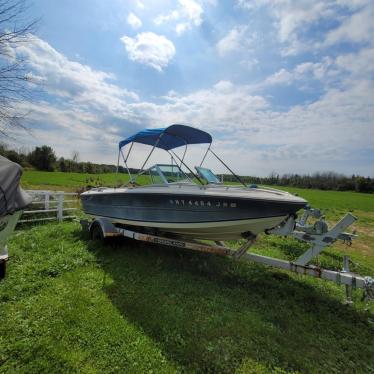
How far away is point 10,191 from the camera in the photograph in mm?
2867

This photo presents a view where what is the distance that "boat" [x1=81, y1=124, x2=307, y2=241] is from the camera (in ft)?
13.2

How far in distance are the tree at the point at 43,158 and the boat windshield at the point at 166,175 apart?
46454 millimetres

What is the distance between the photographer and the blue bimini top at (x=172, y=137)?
18.3ft

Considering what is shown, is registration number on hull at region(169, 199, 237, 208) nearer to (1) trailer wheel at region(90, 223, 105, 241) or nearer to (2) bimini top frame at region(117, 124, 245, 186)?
(2) bimini top frame at region(117, 124, 245, 186)

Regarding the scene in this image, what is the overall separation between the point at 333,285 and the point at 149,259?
360cm

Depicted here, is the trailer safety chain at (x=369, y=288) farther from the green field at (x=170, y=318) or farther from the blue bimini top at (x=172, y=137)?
the blue bimini top at (x=172, y=137)

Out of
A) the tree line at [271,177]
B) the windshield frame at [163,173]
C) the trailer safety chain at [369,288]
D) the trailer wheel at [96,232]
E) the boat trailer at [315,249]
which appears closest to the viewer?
the trailer safety chain at [369,288]

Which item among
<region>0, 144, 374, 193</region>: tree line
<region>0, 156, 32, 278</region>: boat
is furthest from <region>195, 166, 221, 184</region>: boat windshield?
<region>0, 144, 374, 193</region>: tree line

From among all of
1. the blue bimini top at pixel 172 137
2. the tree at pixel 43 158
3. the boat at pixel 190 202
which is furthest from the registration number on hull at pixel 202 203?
the tree at pixel 43 158

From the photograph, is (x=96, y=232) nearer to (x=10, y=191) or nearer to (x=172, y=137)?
(x=172, y=137)

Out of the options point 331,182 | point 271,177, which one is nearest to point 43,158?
point 271,177

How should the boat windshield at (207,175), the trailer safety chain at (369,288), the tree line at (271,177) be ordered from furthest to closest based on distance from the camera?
1. the tree line at (271,177)
2. the boat windshield at (207,175)
3. the trailer safety chain at (369,288)

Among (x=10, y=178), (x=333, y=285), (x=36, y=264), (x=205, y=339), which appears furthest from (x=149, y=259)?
(x=333, y=285)

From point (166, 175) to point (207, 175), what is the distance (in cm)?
95
